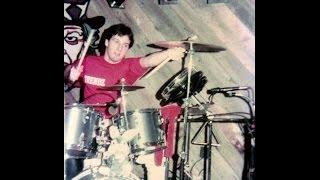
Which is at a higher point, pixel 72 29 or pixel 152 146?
pixel 72 29

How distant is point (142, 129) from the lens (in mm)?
2412

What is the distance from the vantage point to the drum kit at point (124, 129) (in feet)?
7.91

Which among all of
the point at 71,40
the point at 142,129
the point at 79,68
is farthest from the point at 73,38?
the point at 142,129

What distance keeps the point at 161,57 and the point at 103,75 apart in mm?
385

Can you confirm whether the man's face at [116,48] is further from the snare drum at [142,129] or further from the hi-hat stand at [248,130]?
the hi-hat stand at [248,130]

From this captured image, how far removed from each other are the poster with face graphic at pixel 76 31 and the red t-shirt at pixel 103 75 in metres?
0.06

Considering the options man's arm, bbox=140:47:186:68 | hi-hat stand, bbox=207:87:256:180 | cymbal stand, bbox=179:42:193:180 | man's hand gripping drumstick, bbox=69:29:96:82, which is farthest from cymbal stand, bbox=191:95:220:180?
man's hand gripping drumstick, bbox=69:29:96:82

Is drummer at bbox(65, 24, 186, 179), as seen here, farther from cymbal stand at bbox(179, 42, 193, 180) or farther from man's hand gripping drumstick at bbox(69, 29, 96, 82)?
cymbal stand at bbox(179, 42, 193, 180)

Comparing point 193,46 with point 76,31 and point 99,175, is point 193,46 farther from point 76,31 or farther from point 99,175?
point 99,175
